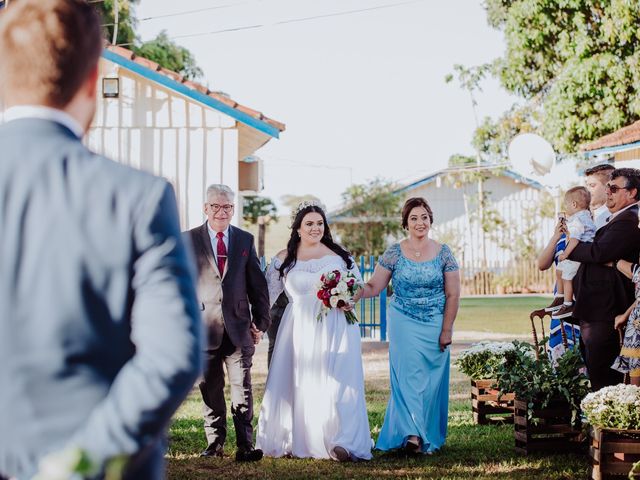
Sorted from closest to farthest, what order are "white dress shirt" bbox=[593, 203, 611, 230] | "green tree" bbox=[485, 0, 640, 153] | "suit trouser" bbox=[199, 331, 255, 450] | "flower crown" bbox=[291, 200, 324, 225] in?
"suit trouser" bbox=[199, 331, 255, 450], "white dress shirt" bbox=[593, 203, 611, 230], "flower crown" bbox=[291, 200, 324, 225], "green tree" bbox=[485, 0, 640, 153]

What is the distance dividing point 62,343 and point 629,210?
253 inches

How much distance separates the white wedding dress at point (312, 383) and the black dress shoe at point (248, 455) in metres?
0.30

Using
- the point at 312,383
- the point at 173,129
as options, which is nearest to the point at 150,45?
the point at 173,129

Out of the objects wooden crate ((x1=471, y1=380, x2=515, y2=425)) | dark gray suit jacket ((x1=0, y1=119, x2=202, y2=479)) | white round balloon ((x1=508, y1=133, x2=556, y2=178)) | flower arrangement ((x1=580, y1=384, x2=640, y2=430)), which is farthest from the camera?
white round balloon ((x1=508, y1=133, x2=556, y2=178))

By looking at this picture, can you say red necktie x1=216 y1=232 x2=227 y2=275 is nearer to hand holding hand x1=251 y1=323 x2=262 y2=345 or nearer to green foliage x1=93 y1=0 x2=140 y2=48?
hand holding hand x1=251 y1=323 x2=262 y2=345

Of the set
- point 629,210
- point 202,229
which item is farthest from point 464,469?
point 202,229

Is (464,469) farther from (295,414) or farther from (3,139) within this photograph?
(3,139)

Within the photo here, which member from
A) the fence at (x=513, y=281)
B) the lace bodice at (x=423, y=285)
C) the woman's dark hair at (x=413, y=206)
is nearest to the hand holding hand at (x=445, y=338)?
the lace bodice at (x=423, y=285)

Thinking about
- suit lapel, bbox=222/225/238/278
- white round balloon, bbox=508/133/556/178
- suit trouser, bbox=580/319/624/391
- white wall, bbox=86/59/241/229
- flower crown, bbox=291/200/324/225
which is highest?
white wall, bbox=86/59/241/229

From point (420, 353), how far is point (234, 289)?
5.86 feet

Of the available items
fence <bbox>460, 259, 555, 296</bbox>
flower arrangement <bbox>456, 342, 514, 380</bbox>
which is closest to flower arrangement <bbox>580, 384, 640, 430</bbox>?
flower arrangement <bbox>456, 342, 514, 380</bbox>

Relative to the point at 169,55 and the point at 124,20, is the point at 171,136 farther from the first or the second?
the point at 169,55

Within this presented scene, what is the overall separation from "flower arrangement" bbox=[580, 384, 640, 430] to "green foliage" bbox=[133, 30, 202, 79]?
34718 millimetres

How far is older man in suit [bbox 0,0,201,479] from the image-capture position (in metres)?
1.83
